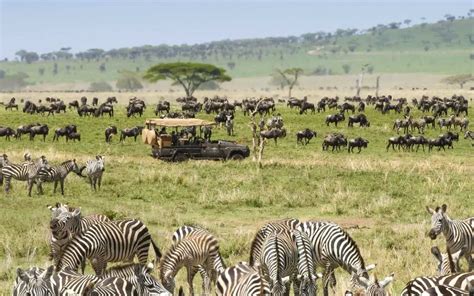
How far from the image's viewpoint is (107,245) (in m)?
15.6

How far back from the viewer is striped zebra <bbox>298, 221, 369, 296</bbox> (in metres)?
14.5

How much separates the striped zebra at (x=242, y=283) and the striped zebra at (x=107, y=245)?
343 centimetres

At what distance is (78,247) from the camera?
48.6 ft

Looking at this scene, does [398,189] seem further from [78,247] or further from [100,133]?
[100,133]

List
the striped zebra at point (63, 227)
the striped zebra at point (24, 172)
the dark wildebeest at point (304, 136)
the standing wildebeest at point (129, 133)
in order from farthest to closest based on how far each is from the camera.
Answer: the dark wildebeest at point (304, 136)
the standing wildebeest at point (129, 133)
the striped zebra at point (24, 172)
the striped zebra at point (63, 227)

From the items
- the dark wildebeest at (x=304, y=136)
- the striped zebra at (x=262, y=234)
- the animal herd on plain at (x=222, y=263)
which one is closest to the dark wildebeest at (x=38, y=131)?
the dark wildebeest at (x=304, y=136)

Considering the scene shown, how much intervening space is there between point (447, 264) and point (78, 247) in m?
7.37

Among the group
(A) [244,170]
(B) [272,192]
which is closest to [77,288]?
(B) [272,192]

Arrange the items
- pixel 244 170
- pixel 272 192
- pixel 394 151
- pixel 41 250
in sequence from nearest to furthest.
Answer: pixel 41 250, pixel 272 192, pixel 244 170, pixel 394 151

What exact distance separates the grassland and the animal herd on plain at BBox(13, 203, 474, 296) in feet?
3.45

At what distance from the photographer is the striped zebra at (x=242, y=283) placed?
1109cm

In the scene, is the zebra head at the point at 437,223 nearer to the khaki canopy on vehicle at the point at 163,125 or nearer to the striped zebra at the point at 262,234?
the striped zebra at the point at 262,234

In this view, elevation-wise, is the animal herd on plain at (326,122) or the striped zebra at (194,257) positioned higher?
the striped zebra at (194,257)

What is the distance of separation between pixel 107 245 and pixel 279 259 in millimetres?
4211
